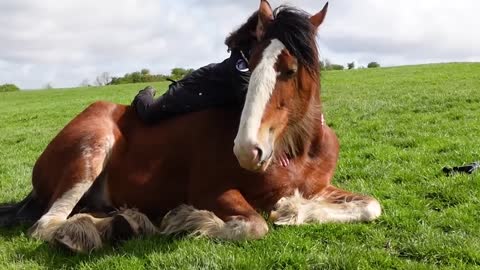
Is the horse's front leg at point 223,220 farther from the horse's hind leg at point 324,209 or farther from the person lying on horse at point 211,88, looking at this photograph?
the person lying on horse at point 211,88

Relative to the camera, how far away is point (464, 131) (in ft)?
35.6

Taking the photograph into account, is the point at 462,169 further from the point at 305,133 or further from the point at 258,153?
the point at 258,153

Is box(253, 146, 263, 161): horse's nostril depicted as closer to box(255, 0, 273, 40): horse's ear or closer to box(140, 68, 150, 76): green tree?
box(255, 0, 273, 40): horse's ear

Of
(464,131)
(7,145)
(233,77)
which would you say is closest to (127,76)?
(7,145)

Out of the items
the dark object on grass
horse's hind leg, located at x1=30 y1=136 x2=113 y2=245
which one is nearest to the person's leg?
horse's hind leg, located at x1=30 y1=136 x2=113 y2=245

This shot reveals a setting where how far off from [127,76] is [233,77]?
62866 mm

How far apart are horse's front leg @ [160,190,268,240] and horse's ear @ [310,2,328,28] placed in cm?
171

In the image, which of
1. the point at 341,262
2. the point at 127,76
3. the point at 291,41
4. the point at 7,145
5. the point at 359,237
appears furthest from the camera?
the point at 127,76

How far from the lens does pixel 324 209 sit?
5.25 metres

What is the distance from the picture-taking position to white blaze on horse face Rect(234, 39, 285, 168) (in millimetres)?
4004

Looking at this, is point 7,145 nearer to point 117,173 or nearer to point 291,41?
point 117,173

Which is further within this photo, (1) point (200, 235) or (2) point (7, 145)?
(2) point (7, 145)

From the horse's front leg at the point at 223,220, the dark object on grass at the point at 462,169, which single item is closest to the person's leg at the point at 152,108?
the horse's front leg at the point at 223,220

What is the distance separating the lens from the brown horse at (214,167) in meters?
4.48
